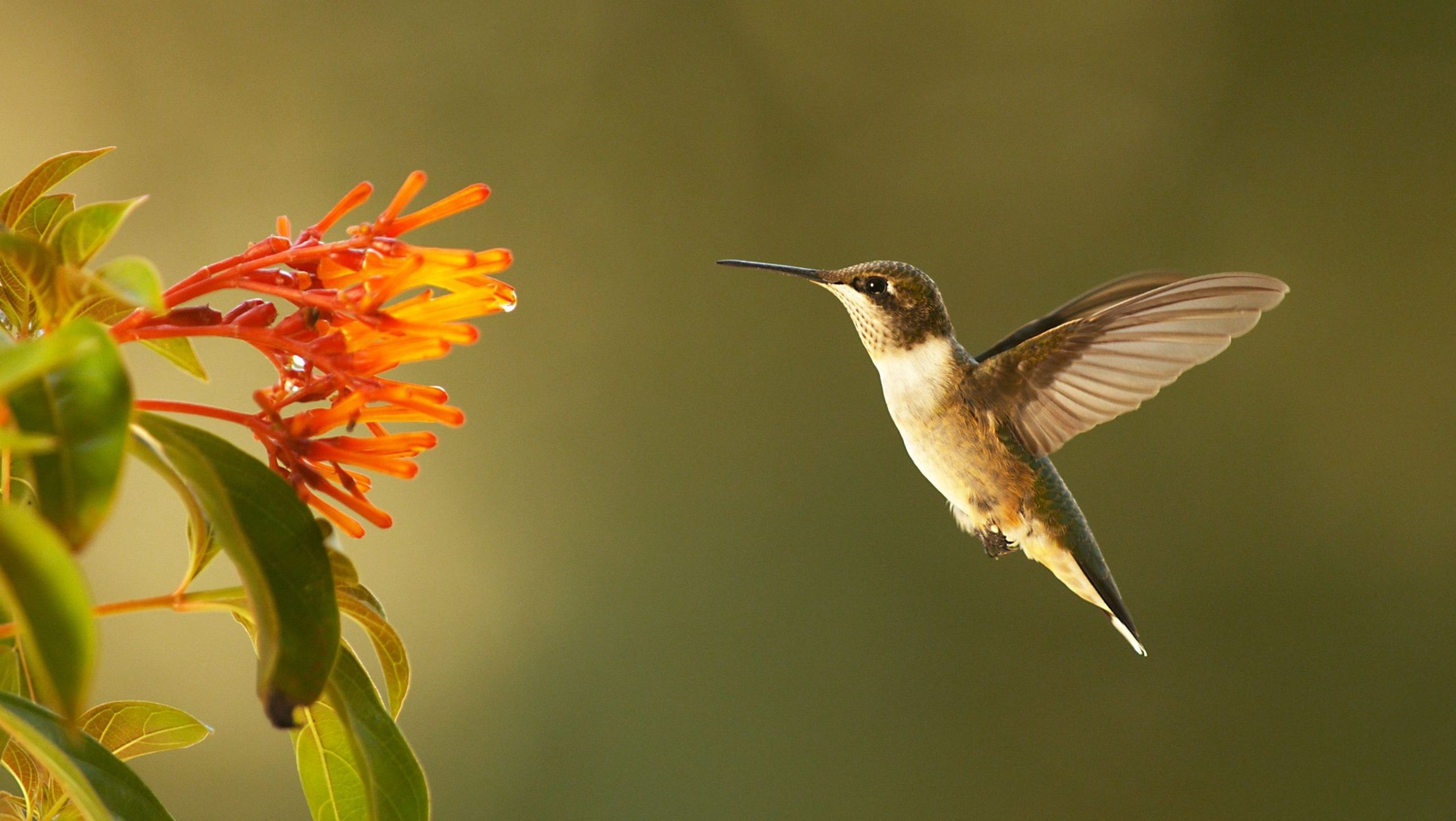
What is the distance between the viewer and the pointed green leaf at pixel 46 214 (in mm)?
637

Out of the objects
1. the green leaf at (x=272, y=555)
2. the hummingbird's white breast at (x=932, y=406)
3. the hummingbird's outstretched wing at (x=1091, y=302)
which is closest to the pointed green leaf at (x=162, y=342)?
the green leaf at (x=272, y=555)

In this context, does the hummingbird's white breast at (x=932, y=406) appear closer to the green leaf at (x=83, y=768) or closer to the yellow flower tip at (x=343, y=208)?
the yellow flower tip at (x=343, y=208)

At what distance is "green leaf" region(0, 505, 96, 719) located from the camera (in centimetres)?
35

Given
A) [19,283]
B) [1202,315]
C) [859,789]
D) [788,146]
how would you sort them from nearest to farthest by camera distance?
[19,283] < [1202,315] < [859,789] < [788,146]

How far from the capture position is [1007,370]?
136 centimetres

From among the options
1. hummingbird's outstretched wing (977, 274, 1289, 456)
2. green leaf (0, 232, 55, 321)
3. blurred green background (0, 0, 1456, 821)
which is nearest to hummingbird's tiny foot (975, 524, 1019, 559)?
hummingbird's outstretched wing (977, 274, 1289, 456)

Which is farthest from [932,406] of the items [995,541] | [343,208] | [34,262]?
[34,262]

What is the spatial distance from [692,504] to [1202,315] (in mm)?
2199

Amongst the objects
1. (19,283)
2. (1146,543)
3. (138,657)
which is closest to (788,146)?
(1146,543)

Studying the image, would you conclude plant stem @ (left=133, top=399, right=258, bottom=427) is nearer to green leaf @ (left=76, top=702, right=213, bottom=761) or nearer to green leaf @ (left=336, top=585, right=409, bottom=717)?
green leaf @ (left=336, top=585, right=409, bottom=717)

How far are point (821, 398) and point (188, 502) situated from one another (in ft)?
9.49

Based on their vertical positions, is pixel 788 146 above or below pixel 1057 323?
above

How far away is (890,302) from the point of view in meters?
1.33

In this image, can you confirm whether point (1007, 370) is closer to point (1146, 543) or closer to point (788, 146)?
point (1146, 543)
